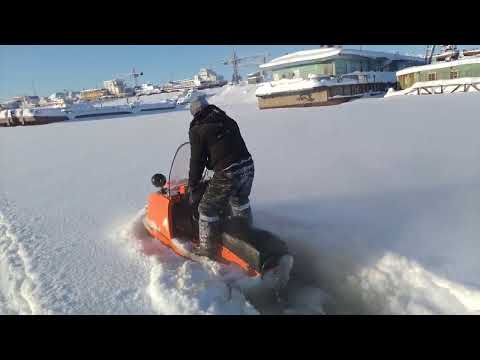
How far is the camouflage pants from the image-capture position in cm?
330

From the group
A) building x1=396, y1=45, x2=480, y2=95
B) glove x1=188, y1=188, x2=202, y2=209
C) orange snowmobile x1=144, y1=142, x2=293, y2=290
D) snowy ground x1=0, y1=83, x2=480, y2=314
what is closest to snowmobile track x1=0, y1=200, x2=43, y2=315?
snowy ground x1=0, y1=83, x2=480, y2=314

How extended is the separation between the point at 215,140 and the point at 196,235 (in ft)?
3.89

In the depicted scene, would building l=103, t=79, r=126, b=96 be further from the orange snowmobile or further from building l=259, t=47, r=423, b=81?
the orange snowmobile

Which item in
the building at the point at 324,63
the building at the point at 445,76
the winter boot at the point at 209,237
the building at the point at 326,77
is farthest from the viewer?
the building at the point at 324,63

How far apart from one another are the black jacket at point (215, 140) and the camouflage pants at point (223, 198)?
9cm

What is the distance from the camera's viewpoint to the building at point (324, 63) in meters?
29.8

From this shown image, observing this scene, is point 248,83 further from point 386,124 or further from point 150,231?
point 150,231

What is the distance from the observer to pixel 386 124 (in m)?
11.9

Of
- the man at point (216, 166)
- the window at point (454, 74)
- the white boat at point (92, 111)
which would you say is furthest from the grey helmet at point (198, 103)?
the white boat at point (92, 111)

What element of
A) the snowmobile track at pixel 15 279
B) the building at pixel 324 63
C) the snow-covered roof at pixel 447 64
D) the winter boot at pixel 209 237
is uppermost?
the building at pixel 324 63

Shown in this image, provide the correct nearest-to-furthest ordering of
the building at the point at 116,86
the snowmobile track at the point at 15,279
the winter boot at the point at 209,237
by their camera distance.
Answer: the snowmobile track at the point at 15,279 → the winter boot at the point at 209,237 → the building at the point at 116,86

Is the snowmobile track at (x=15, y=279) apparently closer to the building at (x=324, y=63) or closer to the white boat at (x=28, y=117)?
the building at (x=324, y=63)

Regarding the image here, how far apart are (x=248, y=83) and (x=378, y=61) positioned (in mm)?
23112

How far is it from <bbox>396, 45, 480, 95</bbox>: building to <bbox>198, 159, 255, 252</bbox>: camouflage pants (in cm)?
2338
